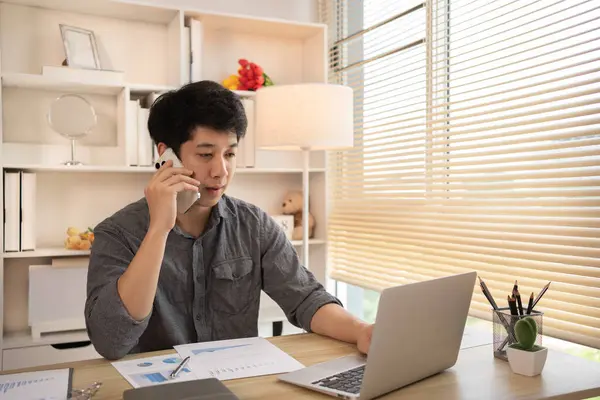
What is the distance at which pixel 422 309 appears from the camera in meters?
1.10

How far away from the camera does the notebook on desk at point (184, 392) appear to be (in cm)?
99

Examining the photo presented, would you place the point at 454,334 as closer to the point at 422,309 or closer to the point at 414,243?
the point at 422,309

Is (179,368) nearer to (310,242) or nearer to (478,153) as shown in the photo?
(478,153)

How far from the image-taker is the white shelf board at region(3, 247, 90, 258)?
2.46 m

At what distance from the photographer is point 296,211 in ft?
10.4

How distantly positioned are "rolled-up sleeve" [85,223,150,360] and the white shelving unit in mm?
1131

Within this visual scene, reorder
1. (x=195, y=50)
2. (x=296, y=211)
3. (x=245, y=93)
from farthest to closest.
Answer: (x=296, y=211), (x=245, y=93), (x=195, y=50)

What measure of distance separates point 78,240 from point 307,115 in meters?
1.18

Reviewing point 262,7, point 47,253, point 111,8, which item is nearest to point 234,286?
point 47,253

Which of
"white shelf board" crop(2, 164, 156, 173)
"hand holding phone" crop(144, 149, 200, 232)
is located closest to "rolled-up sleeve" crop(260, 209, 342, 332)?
"hand holding phone" crop(144, 149, 200, 232)

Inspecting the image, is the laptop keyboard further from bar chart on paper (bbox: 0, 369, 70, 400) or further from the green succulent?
bar chart on paper (bbox: 0, 369, 70, 400)

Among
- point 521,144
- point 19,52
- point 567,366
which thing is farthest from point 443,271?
point 19,52

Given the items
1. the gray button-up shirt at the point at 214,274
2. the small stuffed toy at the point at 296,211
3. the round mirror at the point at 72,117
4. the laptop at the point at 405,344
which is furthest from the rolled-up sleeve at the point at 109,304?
the small stuffed toy at the point at 296,211

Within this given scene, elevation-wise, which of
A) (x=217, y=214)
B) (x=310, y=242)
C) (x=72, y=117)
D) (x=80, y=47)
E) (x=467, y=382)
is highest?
(x=80, y=47)
